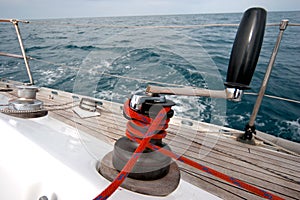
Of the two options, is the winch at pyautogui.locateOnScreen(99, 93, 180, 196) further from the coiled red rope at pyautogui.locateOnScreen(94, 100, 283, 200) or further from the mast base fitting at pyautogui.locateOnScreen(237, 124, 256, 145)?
the mast base fitting at pyautogui.locateOnScreen(237, 124, 256, 145)

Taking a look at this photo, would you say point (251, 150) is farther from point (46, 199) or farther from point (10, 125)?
point (10, 125)

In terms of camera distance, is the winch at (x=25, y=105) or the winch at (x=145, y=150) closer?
the winch at (x=145, y=150)

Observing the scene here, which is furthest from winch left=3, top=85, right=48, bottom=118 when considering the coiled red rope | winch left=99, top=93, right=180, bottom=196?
the coiled red rope

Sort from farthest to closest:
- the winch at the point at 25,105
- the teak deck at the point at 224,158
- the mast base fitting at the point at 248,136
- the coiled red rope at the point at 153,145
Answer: the mast base fitting at the point at 248,136
the winch at the point at 25,105
the teak deck at the point at 224,158
the coiled red rope at the point at 153,145

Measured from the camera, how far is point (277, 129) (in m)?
2.64

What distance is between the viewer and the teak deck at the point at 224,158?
0.80m

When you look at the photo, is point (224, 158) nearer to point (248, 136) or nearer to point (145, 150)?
point (248, 136)

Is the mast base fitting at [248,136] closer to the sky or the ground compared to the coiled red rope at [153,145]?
closer to the ground

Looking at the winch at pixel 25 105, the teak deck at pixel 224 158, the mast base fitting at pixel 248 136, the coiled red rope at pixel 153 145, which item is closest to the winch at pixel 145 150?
the coiled red rope at pixel 153 145

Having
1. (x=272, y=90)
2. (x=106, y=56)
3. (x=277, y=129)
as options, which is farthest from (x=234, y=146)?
(x=272, y=90)

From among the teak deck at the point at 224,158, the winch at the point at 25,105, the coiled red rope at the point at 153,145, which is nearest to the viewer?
the coiled red rope at the point at 153,145

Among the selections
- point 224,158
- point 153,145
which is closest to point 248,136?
point 224,158

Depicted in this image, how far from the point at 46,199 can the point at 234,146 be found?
3.55 feet

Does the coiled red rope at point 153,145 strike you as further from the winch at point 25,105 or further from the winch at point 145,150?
the winch at point 25,105
